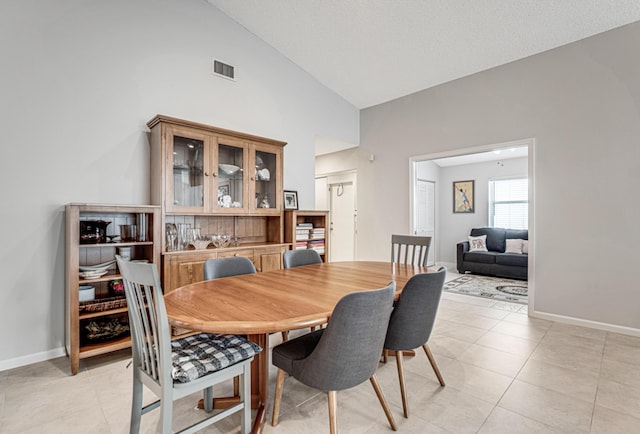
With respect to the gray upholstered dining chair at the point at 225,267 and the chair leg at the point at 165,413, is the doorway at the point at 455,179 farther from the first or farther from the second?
the chair leg at the point at 165,413

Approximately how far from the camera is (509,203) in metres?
6.58

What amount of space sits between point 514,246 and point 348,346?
18.6ft

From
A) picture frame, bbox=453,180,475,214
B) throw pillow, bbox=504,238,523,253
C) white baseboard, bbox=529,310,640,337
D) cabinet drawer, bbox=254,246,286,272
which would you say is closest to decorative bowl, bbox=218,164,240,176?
cabinet drawer, bbox=254,246,286,272

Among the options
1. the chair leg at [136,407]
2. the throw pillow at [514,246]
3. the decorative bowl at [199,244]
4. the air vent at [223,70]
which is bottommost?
the chair leg at [136,407]

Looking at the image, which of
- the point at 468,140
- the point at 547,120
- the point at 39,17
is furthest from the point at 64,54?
the point at 547,120

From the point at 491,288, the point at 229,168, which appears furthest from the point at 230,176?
the point at 491,288

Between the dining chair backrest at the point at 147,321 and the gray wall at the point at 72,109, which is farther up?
the gray wall at the point at 72,109

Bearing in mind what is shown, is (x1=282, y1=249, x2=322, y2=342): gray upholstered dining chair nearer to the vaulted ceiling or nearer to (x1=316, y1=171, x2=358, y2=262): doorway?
the vaulted ceiling

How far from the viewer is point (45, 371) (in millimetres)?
2398

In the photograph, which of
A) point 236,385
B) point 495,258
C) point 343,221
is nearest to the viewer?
point 236,385

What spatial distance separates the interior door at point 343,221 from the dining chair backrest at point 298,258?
289 cm

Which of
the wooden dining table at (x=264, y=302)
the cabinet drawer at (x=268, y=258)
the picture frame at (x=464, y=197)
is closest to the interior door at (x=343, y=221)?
the cabinet drawer at (x=268, y=258)

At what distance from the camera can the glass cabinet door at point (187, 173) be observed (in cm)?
299

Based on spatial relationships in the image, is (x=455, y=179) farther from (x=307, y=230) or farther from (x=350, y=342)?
(x=350, y=342)
